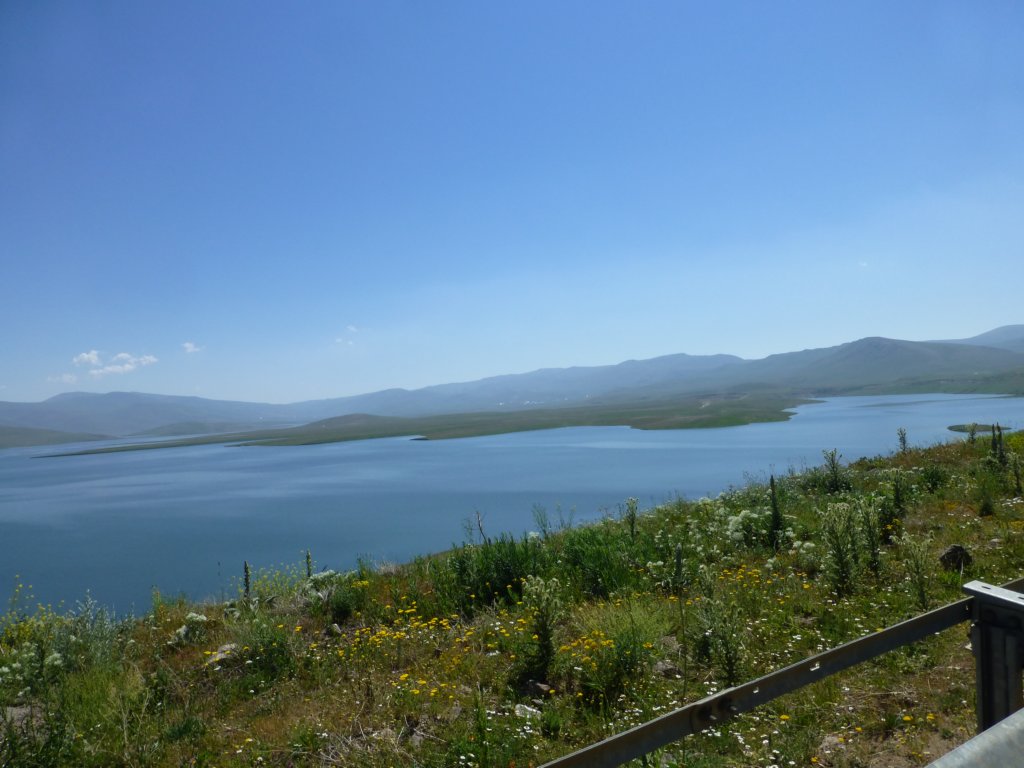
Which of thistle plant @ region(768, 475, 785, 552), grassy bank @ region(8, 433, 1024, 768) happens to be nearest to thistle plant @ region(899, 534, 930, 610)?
grassy bank @ region(8, 433, 1024, 768)

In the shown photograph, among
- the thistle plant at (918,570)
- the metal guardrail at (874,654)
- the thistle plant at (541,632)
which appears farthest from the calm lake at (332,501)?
the metal guardrail at (874,654)

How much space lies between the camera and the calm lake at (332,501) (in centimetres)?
2258

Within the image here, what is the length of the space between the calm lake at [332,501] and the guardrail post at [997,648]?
10.4m

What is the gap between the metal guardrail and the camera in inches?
76.4

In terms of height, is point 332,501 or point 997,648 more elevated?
point 997,648

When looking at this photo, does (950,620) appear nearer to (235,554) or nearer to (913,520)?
(913,520)

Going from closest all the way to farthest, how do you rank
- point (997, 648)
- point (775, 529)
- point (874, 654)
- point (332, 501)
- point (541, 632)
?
point (997, 648) < point (874, 654) < point (541, 632) < point (775, 529) < point (332, 501)

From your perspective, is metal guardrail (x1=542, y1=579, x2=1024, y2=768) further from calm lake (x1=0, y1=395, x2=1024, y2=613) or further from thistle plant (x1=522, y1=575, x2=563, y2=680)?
calm lake (x1=0, y1=395, x2=1024, y2=613)

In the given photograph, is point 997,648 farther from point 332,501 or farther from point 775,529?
point 332,501

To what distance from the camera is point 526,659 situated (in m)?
5.14

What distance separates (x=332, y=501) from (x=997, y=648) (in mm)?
38594

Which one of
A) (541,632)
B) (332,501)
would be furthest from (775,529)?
(332,501)

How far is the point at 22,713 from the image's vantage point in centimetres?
509

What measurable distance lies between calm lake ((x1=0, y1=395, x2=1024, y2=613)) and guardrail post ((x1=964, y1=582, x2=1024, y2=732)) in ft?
34.1
